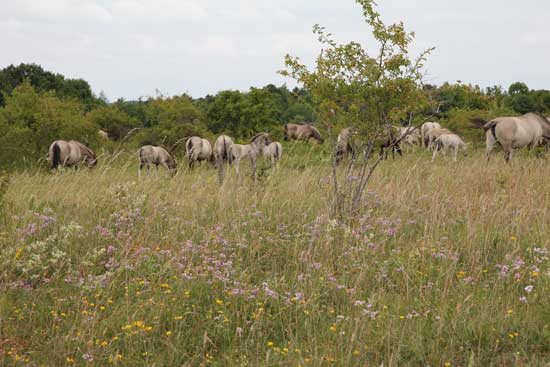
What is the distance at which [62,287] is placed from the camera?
15.7 ft

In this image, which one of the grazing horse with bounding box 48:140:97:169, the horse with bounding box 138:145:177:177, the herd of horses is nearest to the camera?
the herd of horses

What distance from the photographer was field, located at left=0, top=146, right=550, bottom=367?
12.2ft

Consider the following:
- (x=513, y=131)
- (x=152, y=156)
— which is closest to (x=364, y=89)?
(x=513, y=131)

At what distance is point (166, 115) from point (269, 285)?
79.3 ft

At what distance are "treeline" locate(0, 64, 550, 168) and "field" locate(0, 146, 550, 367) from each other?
148cm

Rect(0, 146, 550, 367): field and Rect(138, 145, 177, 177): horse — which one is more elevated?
Rect(138, 145, 177, 177): horse

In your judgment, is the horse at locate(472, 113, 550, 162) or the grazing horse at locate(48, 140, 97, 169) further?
the grazing horse at locate(48, 140, 97, 169)

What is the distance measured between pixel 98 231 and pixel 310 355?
328 centimetres

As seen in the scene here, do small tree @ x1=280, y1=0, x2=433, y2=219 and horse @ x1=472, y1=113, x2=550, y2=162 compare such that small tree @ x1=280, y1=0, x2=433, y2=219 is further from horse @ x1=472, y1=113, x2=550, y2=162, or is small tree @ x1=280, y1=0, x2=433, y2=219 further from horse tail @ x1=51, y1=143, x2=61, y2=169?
horse tail @ x1=51, y1=143, x2=61, y2=169

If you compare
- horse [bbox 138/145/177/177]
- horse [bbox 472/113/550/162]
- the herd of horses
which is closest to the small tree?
the herd of horses

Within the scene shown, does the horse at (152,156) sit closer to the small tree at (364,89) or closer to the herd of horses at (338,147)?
the herd of horses at (338,147)

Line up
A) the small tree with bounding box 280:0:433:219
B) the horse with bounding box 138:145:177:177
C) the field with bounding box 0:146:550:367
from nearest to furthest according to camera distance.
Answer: the field with bounding box 0:146:550:367, the small tree with bounding box 280:0:433:219, the horse with bounding box 138:145:177:177

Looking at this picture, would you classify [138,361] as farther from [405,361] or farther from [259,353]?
[405,361]

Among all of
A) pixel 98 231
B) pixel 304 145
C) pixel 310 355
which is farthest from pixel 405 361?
pixel 304 145
